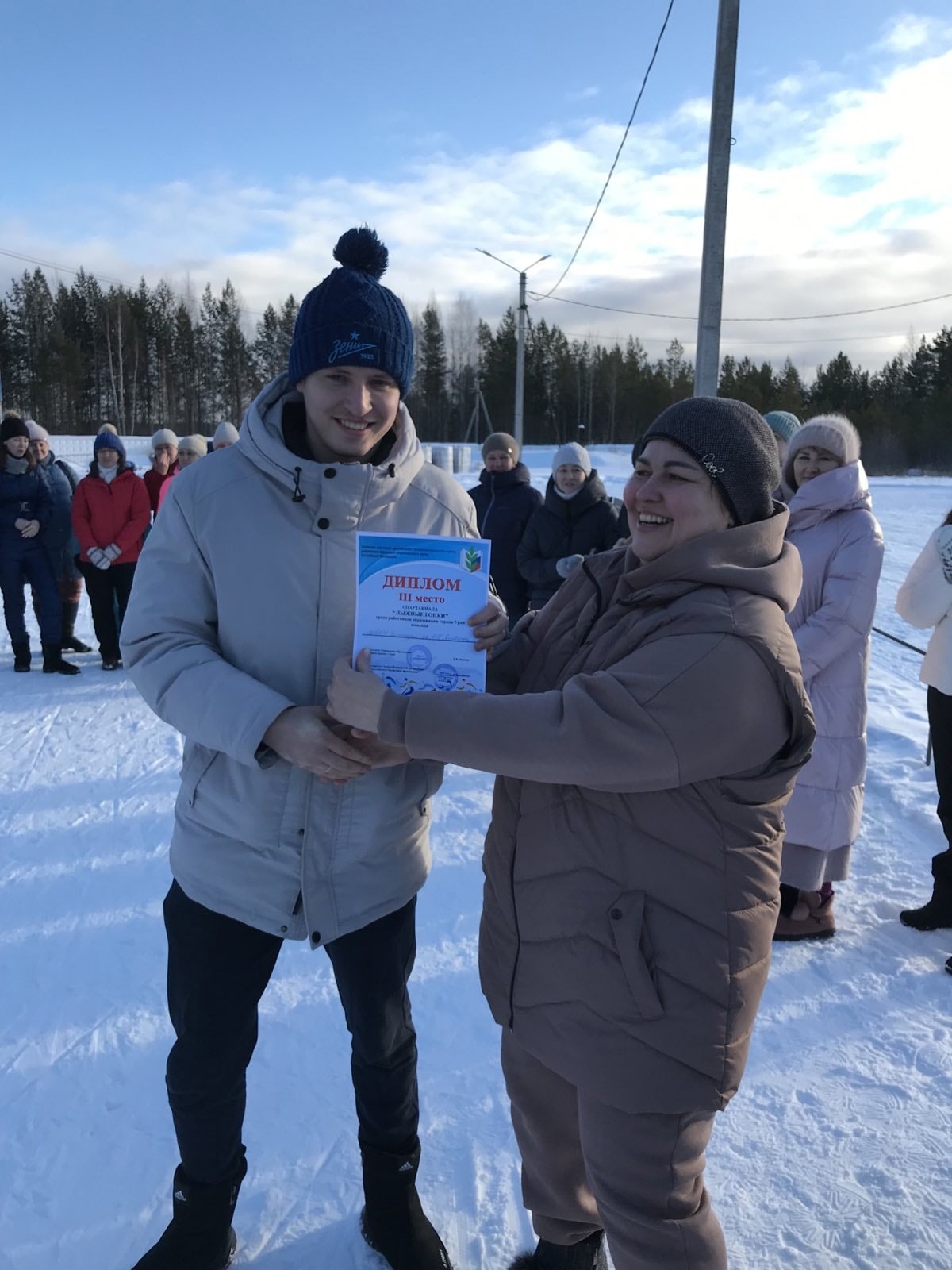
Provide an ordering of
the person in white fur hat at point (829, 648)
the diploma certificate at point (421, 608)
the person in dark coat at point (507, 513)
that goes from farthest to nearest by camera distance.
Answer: the person in dark coat at point (507, 513) → the person in white fur hat at point (829, 648) → the diploma certificate at point (421, 608)

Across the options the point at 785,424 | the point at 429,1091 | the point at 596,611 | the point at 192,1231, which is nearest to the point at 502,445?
the point at 785,424

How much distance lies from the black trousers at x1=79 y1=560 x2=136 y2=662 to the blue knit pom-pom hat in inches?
237

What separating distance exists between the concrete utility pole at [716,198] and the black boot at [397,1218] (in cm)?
544

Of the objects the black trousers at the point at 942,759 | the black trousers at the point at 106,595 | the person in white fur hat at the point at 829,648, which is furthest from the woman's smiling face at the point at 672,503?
the black trousers at the point at 106,595

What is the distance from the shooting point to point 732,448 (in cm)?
146

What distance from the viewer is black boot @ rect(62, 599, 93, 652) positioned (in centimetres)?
779

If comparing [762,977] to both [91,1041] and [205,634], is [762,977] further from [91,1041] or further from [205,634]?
[91,1041]

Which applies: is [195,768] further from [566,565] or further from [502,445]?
[502,445]

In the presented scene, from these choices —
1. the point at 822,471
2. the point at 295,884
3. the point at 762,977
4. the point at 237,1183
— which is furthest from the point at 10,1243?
the point at 822,471

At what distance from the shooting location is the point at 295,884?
1.67m

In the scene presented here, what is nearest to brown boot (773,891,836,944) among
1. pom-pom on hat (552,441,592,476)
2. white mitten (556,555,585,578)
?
white mitten (556,555,585,578)

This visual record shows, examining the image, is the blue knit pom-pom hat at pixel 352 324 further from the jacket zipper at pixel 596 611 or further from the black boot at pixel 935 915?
the black boot at pixel 935 915

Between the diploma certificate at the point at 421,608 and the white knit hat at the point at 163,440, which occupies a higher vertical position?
the white knit hat at the point at 163,440

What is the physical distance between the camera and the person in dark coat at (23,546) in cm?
687
